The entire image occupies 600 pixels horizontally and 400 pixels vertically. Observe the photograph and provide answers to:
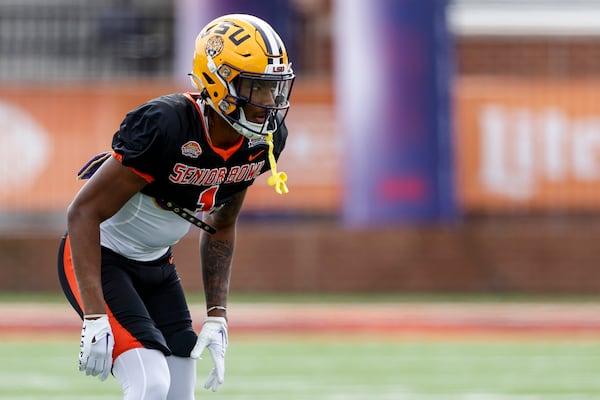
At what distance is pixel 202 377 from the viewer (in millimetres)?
9711

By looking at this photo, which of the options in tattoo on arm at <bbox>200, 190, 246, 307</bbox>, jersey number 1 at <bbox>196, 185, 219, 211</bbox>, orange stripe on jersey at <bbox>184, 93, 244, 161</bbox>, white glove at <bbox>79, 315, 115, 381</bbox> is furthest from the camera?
tattoo on arm at <bbox>200, 190, 246, 307</bbox>

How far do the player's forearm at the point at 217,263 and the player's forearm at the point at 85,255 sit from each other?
2.66ft

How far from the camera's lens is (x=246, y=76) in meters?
5.46

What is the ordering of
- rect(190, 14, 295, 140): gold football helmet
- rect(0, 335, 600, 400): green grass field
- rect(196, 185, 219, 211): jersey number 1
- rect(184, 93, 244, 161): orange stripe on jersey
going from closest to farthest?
rect(190, 14, 295, 140): gold football helmet, rect(184, 93, 244, 161): orange stripe on jersey, rect(196, 185, 219, 211): jersey number 1, rect(0, 335, 600, 400): green grass field

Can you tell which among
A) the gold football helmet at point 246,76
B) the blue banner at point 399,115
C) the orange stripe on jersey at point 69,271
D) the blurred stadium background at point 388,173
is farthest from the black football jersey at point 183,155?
the blue banner at point 399,115

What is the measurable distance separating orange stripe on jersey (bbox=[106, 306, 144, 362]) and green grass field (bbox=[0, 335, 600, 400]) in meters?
3.35

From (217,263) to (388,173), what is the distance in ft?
32.6

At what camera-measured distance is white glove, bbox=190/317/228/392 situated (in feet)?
19.1

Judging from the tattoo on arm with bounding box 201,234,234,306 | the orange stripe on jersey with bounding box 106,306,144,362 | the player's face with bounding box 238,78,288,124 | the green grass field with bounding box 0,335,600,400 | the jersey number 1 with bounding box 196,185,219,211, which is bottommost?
the green grass field with bounding box 0,335,600,400

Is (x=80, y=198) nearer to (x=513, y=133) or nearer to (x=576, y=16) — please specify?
(x=513, y=133)

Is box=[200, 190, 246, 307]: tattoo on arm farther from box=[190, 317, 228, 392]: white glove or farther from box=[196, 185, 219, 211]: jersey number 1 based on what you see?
box=[196, 185, 219, 211]: jersey number 1

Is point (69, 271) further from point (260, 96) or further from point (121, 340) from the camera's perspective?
point (260, 96)

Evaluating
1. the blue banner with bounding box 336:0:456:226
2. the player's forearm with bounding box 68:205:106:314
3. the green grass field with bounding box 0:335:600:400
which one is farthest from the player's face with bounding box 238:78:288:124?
the blue banner with bounding box 336:0:456:226

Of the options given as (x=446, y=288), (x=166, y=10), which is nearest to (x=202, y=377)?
(x=446, y=288)
